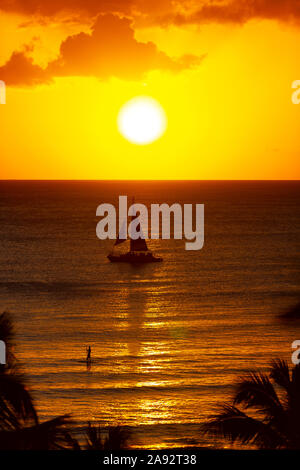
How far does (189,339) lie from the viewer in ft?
214

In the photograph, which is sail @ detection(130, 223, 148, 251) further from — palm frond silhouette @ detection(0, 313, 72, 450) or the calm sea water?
palm frond silhouette @ detection(0, 313, 72, 450)

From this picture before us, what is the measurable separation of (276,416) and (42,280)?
96.3m

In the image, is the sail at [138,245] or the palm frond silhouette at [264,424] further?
the sail at [138,245]

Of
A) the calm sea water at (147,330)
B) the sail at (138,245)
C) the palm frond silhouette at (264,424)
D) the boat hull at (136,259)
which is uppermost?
the sail at (138,245)

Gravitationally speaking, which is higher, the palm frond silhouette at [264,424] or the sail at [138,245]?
the sail at [138,245]

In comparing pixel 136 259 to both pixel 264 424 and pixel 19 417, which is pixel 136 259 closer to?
pixel 19 417

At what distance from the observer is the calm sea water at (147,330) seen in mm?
46062

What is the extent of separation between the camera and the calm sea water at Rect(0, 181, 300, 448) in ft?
151

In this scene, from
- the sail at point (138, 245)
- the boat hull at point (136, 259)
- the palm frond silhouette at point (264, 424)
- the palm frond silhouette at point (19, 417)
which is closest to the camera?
the palm frond silhouette at point (19, 417)

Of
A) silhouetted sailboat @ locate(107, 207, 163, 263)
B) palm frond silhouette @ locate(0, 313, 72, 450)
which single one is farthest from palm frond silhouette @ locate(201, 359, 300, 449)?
silhouetted sailboat @ locate(107, 207, 163, 263)

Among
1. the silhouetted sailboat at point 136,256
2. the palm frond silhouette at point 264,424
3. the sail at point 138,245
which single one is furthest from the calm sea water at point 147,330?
the palm frond silhouette at point 264,424

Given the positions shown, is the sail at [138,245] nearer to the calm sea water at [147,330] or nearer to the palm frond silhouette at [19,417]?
→ the calm sea water at [147,330]

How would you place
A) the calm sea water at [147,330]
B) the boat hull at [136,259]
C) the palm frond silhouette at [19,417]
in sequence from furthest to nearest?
the boat hull at [136,259] → the calm sea water at [147,330] → the palm frond silhouette at [19,417]

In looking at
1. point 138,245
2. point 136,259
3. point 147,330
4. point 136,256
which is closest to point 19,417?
point 147,330
